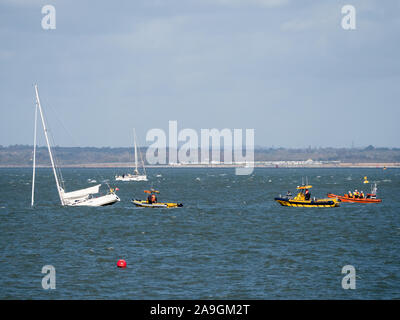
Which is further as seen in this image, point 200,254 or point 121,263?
point 200,254

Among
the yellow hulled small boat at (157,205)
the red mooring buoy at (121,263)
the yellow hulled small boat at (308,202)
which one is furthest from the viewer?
the yellow hulled small boat at (308,202)

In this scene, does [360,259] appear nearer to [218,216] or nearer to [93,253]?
[93,253]

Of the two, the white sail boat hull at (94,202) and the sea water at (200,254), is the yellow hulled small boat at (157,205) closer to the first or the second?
the white sail boat hull at (94,202)

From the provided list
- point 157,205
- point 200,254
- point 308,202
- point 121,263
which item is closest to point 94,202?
point 157,205

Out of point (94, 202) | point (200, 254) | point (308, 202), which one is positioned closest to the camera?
point (200, 254)

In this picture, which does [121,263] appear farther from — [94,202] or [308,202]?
[308,202]

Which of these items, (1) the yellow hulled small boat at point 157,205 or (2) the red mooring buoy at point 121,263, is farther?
(1) the yellow hulled small boat at point 157,205

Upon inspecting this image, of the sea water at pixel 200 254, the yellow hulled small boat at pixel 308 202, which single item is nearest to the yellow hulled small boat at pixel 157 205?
the sea water at pixel 200 254

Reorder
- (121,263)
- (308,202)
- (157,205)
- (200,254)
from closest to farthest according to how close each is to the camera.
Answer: (121,263) → (200,254) → (157,205) → (308,202)

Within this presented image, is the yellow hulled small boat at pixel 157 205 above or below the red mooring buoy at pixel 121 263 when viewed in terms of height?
below

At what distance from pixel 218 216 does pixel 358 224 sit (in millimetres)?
17215

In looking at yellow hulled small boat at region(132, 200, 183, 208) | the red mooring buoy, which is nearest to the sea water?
the red mooring buoy
